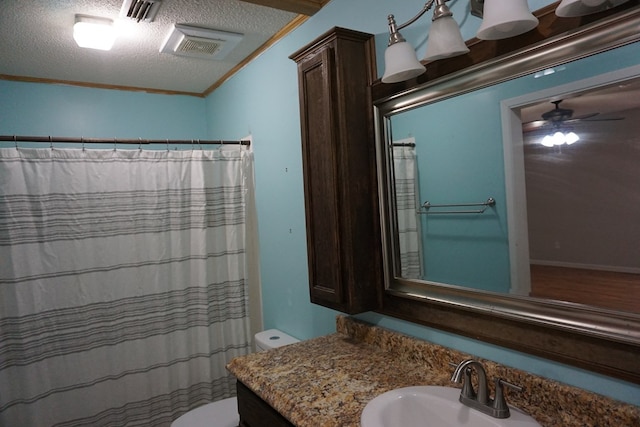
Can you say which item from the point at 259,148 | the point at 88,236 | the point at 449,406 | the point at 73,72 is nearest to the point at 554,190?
the point at 449,406

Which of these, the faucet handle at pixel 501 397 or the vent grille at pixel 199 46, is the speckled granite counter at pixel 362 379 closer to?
the faucet handle at pixel 501 397

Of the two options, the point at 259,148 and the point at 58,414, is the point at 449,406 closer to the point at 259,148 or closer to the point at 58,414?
the point at 259,148

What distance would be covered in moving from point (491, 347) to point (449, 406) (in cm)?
23

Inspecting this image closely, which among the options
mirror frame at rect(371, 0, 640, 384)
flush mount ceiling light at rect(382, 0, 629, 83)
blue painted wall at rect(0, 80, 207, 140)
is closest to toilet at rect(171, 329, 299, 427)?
mirror frame at rect(371, 0, 640, 384)

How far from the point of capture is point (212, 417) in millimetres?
1896

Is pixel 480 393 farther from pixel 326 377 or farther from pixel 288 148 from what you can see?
pixel 288 148

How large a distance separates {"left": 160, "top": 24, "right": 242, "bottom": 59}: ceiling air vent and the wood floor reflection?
184 cm

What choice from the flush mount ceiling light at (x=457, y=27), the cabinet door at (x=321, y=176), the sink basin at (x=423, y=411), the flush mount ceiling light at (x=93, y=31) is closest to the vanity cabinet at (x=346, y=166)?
the cabinet door at (x=321, y=176)

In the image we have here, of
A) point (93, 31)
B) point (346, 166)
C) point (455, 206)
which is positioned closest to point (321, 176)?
point (346, 166)

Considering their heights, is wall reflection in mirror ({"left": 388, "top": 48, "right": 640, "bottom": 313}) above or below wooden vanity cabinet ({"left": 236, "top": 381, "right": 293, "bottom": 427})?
above

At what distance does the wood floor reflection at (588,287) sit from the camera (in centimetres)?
90

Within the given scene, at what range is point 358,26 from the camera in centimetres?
160

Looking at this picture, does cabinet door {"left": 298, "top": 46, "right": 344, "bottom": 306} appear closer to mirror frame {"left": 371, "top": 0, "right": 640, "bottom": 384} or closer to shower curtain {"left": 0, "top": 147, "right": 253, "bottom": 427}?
mirror frame {"left": 371, "top": 0, "right": 640, "bottom": 384}

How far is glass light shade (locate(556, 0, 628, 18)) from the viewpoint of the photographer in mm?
847
